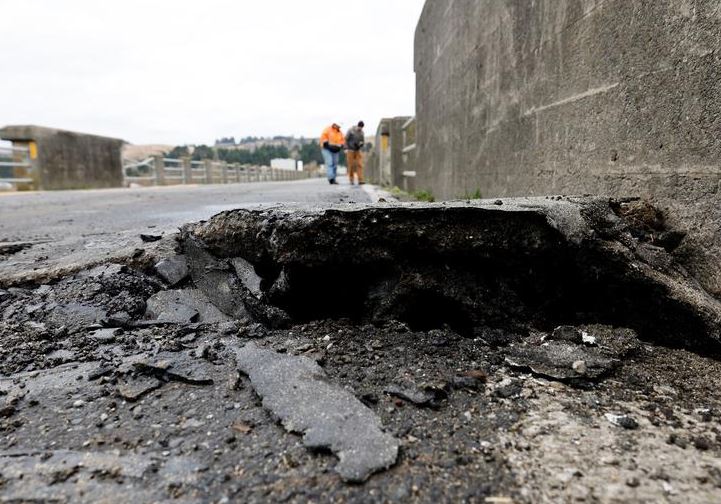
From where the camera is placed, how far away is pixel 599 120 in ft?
6.98

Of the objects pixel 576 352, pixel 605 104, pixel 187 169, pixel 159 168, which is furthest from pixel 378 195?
pixel 187 169

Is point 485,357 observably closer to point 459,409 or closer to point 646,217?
point 459,409

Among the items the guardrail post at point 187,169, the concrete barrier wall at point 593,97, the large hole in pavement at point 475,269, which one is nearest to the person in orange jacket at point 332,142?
the concrete barrier wall at point 593,97

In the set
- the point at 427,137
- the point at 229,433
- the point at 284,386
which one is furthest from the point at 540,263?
the point at 427,137

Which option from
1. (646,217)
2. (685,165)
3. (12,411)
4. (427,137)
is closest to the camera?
(12,411)

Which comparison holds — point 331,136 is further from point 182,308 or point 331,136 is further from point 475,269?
point 475,269

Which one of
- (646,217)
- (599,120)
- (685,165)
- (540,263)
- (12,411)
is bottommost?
(12,411)

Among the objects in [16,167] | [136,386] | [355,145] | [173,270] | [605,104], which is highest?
[355,145]

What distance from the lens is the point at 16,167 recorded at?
1205 cm

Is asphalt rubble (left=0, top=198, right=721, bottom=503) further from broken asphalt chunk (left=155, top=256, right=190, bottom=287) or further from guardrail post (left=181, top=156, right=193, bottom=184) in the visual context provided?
guardrail post (left=181, top=156, right=193, bottom=184)

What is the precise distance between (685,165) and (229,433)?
1724 millimetres

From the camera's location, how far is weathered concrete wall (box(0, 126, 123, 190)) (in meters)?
12.3

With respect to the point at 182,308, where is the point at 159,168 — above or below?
above

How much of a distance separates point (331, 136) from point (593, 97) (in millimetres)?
10855
